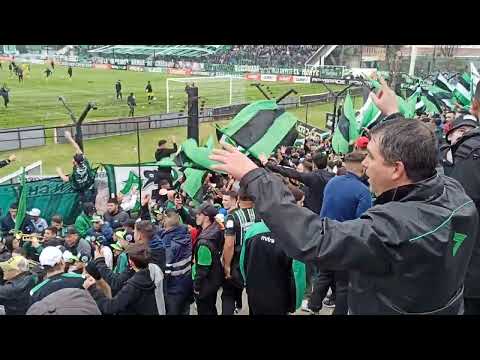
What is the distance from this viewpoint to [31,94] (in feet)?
24.4

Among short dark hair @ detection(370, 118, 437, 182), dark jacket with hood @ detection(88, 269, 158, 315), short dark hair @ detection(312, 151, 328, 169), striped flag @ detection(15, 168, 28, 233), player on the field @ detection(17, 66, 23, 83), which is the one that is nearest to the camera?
short dark hair @ detection(370, 118, 437, 182)

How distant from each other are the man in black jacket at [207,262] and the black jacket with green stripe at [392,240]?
2124mm

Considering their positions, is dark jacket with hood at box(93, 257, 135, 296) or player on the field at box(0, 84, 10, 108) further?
player on the field at box(0, 84, 10, 108)

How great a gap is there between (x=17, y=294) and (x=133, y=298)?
1.00 metres

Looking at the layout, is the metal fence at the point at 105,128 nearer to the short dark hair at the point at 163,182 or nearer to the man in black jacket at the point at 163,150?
the man in black jacket at the point at 163,150

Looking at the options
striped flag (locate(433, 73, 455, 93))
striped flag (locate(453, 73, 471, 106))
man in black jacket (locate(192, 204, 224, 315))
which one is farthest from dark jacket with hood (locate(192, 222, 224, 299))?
striped flag (locate(433, 73, 455, 93))

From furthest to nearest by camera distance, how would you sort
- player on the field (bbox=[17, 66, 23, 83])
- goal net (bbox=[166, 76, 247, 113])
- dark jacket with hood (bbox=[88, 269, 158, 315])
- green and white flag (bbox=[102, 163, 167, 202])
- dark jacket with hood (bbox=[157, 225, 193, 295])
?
goal net (bbox=[166, 76, 247, 113]), player on the field (bbox=[17, 66, 23, 83]), green and white flag (bbox=[102, 163, 167, 202]), dark jacket with hood (bbox=[157, 225, 193, 295]), dark jacket with hood (bbox=[88, 269, 158, 315])

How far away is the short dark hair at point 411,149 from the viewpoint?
1.33 metres

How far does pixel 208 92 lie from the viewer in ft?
31.0

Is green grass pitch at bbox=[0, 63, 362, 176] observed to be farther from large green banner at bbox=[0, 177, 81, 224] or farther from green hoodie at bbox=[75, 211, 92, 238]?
green hoodie at bbox=[75, 211, 92, 238]

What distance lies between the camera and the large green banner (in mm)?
6227

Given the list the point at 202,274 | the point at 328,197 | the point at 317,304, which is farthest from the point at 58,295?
the point at 317,304

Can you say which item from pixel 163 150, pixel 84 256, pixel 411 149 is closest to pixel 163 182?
pixel 163 150

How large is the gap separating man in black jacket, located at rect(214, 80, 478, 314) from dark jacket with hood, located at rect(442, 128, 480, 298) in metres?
0.75
